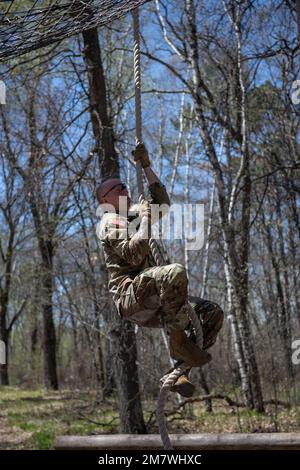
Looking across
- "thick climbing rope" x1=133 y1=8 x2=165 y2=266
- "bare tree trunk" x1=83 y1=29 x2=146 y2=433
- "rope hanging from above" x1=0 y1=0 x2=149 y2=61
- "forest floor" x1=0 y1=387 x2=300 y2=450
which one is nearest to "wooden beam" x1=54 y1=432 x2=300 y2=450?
"bare tree trunk" x1=83 y1=29 x2=146 y2=433

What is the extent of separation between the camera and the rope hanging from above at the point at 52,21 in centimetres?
459

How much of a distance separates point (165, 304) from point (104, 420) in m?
7.51

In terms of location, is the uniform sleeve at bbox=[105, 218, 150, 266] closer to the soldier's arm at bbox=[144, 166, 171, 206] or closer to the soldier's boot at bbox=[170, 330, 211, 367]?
the soldier's arm at bbox=[144, 166, 171, 206]

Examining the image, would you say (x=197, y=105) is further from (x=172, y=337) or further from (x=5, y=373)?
(x=5, y=373)

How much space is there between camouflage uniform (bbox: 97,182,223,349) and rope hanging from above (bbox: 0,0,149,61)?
1363 mm

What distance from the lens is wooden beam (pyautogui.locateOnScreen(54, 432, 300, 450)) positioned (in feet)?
22.6

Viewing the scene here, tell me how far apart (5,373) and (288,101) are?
560 inches

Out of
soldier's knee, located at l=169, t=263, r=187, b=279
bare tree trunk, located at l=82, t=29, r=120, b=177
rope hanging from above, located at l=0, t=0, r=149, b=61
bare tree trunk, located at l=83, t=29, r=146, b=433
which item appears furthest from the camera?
bare tree trunk, located at l=82, t=29, r=120, b=177

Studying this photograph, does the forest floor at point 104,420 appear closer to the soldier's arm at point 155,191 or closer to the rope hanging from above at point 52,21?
the soldier's arm at point 155,191

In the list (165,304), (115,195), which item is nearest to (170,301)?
(165,304)

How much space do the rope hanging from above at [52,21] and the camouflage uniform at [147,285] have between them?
136cm

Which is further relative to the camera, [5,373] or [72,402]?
[5,373]

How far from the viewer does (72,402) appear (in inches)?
518

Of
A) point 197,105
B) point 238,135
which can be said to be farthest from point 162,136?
point 197,105
